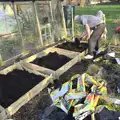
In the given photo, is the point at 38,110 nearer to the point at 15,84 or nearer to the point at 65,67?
the point at 15,84

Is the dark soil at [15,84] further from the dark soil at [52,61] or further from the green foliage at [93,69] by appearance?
the green foliage at [93,69]

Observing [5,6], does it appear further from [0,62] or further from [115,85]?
[115,85]

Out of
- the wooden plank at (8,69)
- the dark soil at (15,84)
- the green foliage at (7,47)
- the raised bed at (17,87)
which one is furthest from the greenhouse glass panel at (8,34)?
the dark soil at (15,84)

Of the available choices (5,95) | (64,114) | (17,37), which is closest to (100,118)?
(64,114)

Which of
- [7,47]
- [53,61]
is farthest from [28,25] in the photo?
[53,61]

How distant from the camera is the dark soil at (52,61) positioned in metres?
5.14

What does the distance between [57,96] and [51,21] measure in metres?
4.00

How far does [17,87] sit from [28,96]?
15.6 inches

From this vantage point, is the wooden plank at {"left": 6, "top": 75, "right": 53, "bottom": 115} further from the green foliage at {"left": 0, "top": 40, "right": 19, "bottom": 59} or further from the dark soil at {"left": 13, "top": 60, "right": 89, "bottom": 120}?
the green foliage at {"left": 0, "top": 40, "right": 19, "bottom": 59}

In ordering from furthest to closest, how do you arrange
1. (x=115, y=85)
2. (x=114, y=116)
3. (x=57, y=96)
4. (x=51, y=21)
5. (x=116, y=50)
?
(x=51, y=21) → (x=116, y=50) → (x=115, y=85) → (x=57, y=96) → (x=114, y=116)

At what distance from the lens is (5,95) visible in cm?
388

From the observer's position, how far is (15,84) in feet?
13.9

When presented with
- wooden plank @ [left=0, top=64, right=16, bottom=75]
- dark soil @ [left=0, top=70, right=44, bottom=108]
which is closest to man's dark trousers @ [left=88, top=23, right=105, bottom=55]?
dark soil @ [left=0, top=70, right=44, bottom=108]

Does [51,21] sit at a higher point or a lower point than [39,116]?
higher
